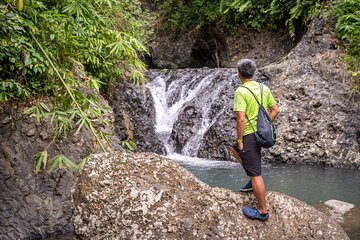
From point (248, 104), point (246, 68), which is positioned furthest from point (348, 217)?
point (246, 68)

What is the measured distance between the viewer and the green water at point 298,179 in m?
7.81

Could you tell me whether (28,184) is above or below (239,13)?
below

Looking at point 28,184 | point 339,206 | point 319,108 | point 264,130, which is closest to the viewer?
point 264,130

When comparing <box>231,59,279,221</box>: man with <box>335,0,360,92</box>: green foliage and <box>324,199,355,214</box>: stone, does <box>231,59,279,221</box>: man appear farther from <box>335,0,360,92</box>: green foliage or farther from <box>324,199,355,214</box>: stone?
<box>335,0,360,92</box>: green foliage

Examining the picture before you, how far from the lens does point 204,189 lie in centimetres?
402

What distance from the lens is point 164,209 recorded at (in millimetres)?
3725

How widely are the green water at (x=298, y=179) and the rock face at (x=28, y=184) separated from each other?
371 centimetres

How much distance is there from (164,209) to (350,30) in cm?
865

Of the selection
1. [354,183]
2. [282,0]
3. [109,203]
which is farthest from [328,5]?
[109,203]

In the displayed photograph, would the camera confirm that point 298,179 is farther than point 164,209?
Yes

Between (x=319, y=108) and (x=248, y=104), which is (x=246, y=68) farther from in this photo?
(x=319, y=108)

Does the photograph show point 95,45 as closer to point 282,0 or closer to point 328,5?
point 328,5

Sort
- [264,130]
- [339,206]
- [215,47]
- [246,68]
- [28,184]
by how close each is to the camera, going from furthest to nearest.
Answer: [215,47] → [339,206] → [28,184] → [246,68] → [264,130]

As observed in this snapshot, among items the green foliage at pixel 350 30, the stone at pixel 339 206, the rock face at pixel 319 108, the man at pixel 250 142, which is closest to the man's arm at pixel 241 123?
the man at pixel 250 142
